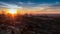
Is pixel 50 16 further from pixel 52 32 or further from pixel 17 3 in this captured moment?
pixel 17 3

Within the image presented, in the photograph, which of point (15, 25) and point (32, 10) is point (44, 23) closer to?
point (32, 10)

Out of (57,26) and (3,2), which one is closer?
(57,26)

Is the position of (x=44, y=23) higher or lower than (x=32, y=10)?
lower

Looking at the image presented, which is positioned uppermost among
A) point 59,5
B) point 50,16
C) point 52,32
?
point 59,5

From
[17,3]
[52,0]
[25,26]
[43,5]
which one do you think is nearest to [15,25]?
[25,26]

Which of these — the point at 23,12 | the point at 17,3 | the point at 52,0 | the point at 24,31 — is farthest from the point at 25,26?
the point at 52,0

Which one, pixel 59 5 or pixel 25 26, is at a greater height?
pixel 59 5

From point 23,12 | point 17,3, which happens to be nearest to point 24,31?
point 23,12

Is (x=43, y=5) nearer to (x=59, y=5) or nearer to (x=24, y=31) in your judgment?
(x=59, y=5)
